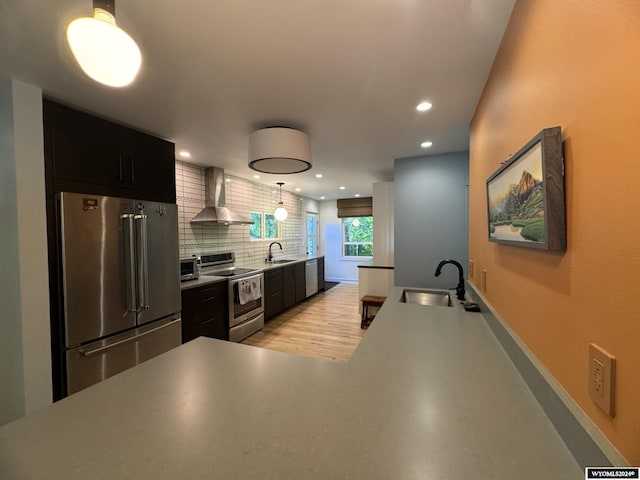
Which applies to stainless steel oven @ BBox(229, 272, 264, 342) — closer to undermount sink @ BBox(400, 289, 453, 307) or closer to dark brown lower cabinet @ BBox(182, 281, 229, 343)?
dark brown lower cabinet @ BBox(182, 281, 229, 343)

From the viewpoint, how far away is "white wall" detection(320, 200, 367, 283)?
7520 millimetres

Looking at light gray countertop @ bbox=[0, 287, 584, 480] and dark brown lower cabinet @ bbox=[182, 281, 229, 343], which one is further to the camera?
dark brown lower cabinet @ bbox=[182, 281, 229, 343]

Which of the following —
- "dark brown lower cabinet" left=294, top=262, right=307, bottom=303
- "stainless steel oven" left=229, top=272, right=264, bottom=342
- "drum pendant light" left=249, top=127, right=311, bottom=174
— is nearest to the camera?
"drum pendant light" left=249, top=127, right=311, bottom=174

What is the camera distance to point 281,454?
0.65 metres

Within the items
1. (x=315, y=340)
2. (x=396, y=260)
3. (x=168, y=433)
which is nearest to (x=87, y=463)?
(x=168, y=433)

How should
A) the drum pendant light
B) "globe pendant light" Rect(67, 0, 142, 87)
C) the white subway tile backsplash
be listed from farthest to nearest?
the white subway tile backsplash
the drum pendant light
"globe pendant light" Rect(67, 0, 142, 87)

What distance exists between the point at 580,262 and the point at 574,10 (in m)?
0.66

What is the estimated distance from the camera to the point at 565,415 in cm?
67

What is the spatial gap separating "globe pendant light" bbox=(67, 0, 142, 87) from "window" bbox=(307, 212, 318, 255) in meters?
6.21

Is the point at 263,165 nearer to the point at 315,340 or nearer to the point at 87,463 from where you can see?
the point at 87,463

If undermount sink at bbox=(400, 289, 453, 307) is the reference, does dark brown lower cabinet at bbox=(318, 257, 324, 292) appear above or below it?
below

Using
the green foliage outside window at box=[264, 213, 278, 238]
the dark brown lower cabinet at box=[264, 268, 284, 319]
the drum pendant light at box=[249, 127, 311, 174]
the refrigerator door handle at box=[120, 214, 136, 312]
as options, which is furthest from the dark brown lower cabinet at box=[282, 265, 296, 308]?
the drum pendant light at box=[249, 127, 311, 174]

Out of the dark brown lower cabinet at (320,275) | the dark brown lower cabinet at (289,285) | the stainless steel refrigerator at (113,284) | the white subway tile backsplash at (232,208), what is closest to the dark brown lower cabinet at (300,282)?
the dark brown lower cabinet at (289,285)

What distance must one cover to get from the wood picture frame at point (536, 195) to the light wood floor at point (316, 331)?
8.04ft
